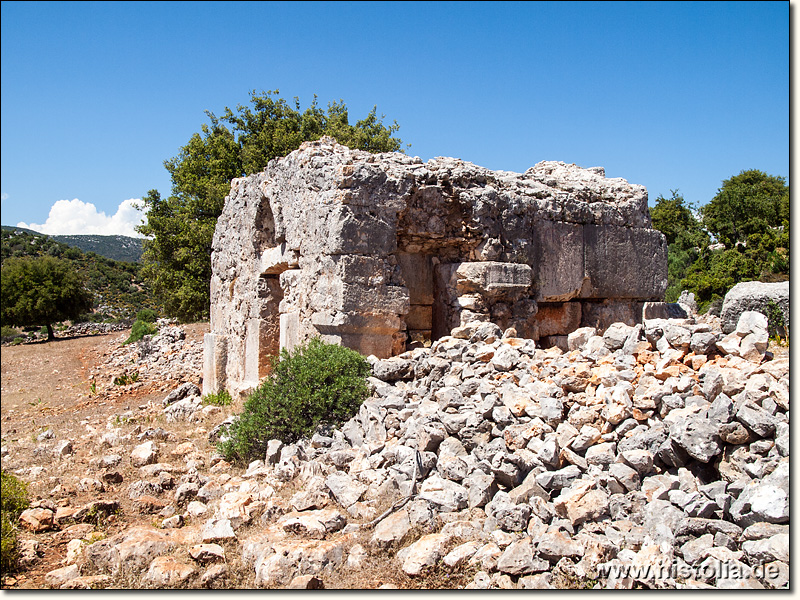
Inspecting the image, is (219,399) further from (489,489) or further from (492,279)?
(489,489)

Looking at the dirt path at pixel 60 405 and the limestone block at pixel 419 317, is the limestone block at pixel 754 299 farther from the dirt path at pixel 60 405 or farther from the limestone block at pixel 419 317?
the dirt path at pixel 60 405

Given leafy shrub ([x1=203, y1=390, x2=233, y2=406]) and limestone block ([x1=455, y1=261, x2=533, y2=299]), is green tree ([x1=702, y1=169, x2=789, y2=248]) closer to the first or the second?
limestone block ([x1=455, y1=261, x2=533, y2=299])

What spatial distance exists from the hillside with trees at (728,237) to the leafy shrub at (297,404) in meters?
13.9

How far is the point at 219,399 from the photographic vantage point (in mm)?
9398

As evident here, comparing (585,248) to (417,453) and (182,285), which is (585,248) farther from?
(182,285)

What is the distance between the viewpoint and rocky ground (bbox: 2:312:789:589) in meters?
3.41

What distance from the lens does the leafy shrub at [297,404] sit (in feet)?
18.6

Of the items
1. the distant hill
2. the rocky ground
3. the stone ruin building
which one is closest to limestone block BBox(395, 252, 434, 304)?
the stone ruin building

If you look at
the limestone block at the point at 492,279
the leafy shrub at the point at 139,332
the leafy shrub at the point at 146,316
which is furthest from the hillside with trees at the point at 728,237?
the leafy shrub at the point at 146,316

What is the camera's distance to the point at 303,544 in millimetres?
3754

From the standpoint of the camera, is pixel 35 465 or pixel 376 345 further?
pixel 376 345

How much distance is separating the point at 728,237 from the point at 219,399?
2258 cm

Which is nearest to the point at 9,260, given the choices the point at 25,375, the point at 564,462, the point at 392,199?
the point at 25,375

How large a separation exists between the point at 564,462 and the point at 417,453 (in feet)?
3.26
